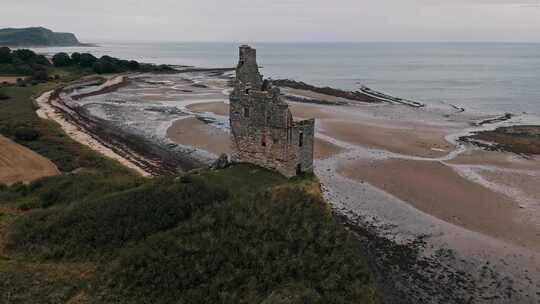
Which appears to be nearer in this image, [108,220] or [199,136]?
[108,220]

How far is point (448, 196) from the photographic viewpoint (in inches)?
1080

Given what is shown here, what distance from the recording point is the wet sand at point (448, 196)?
75.2 feet

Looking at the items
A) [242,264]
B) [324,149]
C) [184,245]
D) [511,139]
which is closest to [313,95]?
[511,139]

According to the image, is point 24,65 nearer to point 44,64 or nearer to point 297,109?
point 44,64

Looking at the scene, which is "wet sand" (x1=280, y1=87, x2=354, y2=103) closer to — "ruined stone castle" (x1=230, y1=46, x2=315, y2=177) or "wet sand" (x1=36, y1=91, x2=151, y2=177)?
"wet sand" (x1=36, y1=91, x2=151, y2=177)

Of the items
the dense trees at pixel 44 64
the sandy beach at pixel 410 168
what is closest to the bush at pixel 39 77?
the dense trees at pixel 44 64

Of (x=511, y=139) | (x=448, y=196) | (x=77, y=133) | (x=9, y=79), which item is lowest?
(x=448, y=196)

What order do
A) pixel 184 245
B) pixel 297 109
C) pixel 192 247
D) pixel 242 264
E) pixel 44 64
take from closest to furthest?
pixel 242 264 < pixel 192 247 < pixel 184 245 < pixel 297 109 < pixel 44 64

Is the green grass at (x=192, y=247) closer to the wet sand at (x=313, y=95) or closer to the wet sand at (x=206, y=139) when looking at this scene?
the wet sand at (x=206, y=139)

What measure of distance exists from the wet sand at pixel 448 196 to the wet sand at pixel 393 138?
4016 millimetres

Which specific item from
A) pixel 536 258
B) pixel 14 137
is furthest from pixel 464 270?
pixel 14 137

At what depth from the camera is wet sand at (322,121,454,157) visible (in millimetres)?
37688

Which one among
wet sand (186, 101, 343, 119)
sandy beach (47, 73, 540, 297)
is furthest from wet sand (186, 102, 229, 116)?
sandy beach (47, 73, 540, 297)

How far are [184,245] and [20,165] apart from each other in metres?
18.5
